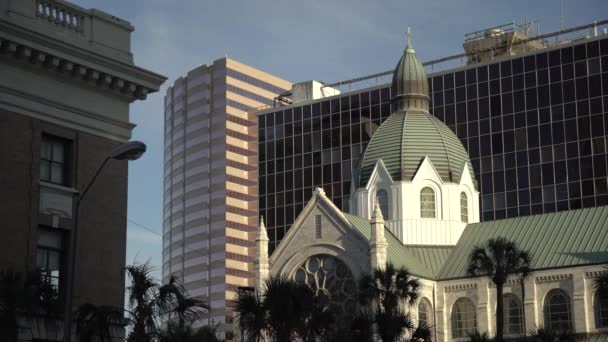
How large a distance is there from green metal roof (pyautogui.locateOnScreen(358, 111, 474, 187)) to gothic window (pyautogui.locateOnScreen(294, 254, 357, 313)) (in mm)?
9216

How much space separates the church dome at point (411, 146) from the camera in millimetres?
95625

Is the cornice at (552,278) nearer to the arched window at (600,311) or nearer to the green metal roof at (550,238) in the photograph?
the green metal roof at (550,238)

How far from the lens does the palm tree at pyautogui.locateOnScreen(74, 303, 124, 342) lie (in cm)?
3962

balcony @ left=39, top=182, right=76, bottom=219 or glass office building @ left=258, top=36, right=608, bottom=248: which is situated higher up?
glass office building @ left=258, top=36, right=608, bottom=248

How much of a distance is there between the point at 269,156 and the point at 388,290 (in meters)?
75.2

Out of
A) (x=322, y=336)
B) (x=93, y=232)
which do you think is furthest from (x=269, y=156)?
(x=93, y=232)

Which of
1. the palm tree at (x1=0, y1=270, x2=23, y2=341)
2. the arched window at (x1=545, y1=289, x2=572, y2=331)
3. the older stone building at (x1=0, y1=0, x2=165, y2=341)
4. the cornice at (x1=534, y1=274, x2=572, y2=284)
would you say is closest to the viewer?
the palm tree at (x1=0, y1=270, x2=23, y2=341)

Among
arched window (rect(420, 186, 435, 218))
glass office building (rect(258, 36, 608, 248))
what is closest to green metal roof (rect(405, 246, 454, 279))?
arched window (rect(420, 186, 435, 218))

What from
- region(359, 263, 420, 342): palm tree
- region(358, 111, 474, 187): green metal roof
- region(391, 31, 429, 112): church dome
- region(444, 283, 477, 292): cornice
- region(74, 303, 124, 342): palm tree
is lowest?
region(74, 303, 124, 342): palm tree

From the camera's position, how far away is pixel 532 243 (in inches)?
3541

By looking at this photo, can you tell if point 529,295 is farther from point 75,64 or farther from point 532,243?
point 75,64

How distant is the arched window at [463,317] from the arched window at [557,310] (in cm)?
540

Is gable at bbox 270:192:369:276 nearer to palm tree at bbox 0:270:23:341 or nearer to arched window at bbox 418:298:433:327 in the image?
arched window at bbox 418:298:433:327

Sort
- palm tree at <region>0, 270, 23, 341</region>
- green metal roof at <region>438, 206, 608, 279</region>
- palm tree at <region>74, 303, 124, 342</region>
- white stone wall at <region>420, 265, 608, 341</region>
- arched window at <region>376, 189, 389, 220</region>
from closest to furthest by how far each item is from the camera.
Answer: palm tree at <region>0, 270, 23, 341</region> → palm tree at <region>74, 303, 124, 342</region> → white stone wall at <region>420, 265, 608, 341</region> → green metal roof at <region>438, 206, 608, 279</region> → arched window at <region>376, 189, 389, 220</region>
